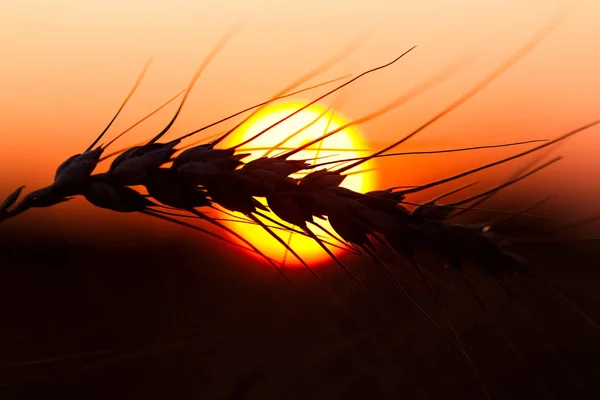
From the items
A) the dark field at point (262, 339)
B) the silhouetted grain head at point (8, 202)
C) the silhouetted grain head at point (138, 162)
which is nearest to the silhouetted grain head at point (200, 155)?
the silhouetted grain head at point (138, 162)

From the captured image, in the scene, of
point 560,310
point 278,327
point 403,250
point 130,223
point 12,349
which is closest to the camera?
point 403,250

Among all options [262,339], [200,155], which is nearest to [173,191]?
[200,155]

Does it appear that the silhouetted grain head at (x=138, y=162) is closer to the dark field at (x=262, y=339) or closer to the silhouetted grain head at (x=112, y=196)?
the silhouetted grain head at (x=112, y=196)

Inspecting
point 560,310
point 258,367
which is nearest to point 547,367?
point 560,310

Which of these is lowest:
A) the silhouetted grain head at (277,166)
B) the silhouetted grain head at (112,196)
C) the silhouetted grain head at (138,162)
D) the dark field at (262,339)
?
the dark field at (262,339)

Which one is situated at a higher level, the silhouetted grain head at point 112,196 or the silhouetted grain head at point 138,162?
the silhouetted grain head at point 138,162

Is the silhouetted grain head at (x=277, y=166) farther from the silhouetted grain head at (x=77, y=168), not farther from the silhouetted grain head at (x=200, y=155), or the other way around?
the silhouetted grain head at (x=77, y=168)

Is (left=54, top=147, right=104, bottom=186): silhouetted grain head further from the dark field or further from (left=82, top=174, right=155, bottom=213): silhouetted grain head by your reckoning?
the dark field

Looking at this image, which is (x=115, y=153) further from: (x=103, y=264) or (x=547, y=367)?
(x=547, y=367)

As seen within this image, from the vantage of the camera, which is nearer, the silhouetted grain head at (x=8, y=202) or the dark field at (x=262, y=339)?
the silhouetted grain head at (x=8, y=202)

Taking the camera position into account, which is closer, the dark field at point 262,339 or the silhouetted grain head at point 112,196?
the silhouetted grain head at point 112,196

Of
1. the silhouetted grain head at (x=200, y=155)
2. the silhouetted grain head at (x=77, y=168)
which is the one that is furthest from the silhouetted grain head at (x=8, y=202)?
the silhouetted grain head at (x=200, y=155)
